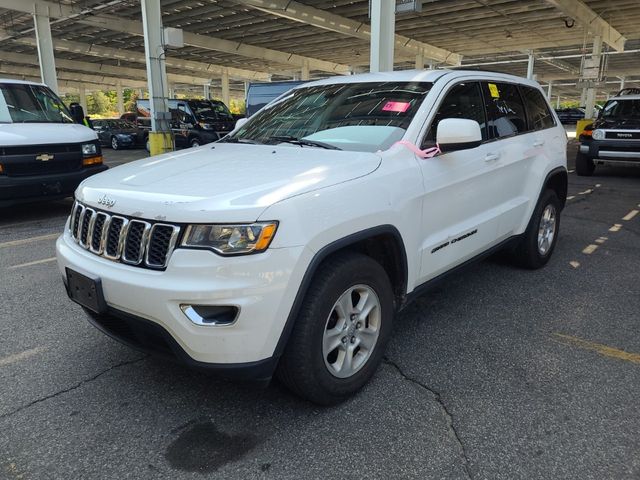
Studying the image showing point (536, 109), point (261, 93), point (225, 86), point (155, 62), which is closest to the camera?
point (536, 109)

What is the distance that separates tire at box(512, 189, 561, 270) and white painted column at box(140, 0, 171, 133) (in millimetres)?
12127

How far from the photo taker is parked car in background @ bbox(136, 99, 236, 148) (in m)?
17.3

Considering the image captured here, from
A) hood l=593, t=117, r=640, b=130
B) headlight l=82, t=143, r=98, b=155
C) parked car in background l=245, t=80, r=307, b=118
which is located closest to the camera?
headlight l=82, t=143, r=98, b=155

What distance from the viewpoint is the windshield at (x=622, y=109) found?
1132 centimetres

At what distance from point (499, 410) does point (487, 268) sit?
8.09 ft

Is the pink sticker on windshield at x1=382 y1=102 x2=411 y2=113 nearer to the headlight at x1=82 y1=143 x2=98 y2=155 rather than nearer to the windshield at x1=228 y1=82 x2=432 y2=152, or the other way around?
the windshield at x1=228 y1=82 x2=432 y2=152

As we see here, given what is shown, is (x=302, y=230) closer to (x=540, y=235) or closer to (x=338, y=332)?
(x=338, y=332)

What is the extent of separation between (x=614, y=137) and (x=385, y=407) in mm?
10660

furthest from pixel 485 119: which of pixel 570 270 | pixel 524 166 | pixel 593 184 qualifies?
pixel 593 184

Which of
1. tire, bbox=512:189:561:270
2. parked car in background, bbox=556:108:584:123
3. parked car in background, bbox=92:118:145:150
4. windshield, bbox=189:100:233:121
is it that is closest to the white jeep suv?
tire, bbox=512:189:561:270

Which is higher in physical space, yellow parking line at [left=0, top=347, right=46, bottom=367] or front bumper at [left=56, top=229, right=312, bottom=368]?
front bumper at [left=56, top=229, right=312, bottom=368]

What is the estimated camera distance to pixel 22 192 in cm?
670

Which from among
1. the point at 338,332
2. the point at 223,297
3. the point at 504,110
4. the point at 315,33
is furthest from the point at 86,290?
the point at 315,33

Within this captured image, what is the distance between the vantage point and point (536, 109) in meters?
4.72
